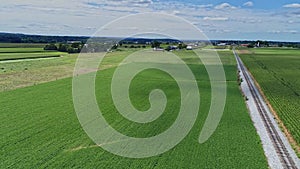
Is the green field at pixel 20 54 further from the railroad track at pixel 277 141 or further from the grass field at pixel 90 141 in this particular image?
the railroad track at pixel 277 141

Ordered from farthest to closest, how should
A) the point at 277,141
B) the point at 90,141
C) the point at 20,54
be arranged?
1. the point at 20,54
2. the point at 277,141
3. the point at 90,141

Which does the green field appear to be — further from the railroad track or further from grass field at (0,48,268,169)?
the railroad track

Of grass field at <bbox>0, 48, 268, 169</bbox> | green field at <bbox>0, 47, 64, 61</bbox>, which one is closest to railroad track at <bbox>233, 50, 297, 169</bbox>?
grass field at <bbox>0, 48, 268, 169</bbox>

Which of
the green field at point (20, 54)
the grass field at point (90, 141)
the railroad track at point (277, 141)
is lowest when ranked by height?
the railroad track at point (277, 141)

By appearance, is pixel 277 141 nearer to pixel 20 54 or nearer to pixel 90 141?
pixel 90 141

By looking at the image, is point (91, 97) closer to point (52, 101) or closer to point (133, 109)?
point (52, 101)

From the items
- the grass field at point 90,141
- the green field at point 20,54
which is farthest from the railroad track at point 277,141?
the green field at point 20,54

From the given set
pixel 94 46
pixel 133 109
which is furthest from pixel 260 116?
pixel 94 46

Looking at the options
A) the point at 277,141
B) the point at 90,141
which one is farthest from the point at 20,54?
the point at 277,141

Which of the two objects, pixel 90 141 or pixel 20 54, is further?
pixel 20 54
